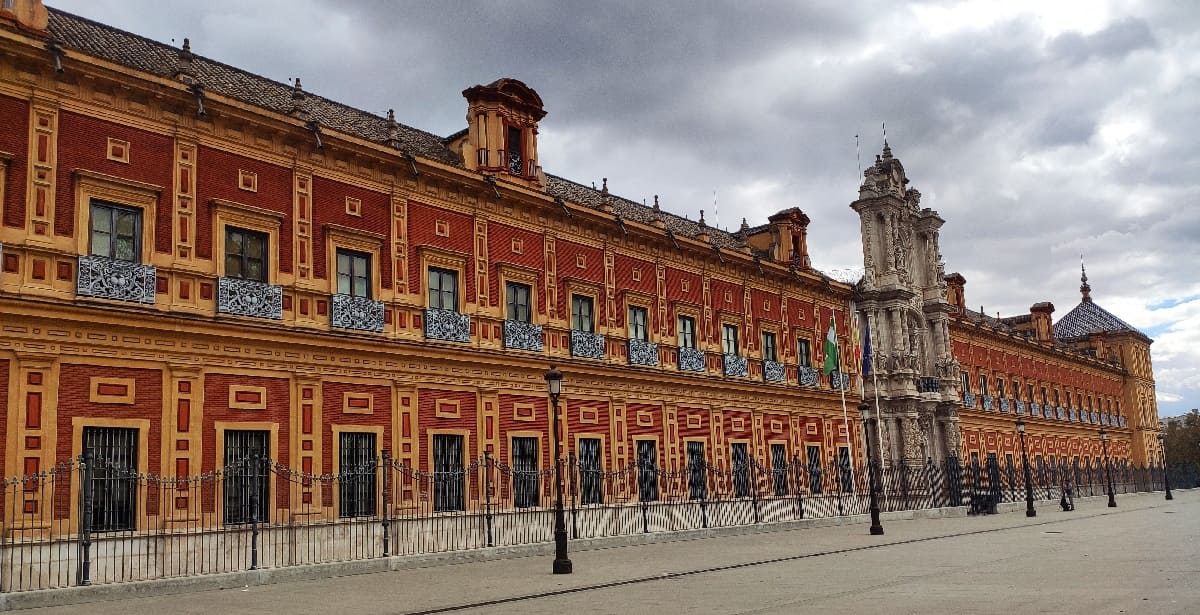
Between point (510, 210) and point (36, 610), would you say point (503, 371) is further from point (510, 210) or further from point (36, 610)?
point (36, 610)

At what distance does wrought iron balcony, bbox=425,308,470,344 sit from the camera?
20.8 metres

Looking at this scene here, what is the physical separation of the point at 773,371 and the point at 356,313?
16183 mm

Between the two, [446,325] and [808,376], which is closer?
[446,325]

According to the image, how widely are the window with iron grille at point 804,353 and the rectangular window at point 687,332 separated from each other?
20.2 ft

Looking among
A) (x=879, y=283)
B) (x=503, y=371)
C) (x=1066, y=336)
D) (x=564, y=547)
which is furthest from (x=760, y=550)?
(x=1066, y=336)

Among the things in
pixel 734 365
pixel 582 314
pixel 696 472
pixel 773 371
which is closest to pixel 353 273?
pixel 582 314

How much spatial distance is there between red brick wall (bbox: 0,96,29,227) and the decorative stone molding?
48.4 ft

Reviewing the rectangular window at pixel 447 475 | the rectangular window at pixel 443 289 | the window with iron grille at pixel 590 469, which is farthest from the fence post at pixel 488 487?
the rectangular window at pixel 443 289

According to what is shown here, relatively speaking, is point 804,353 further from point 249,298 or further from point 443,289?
point 249,298

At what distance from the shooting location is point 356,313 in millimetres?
19391

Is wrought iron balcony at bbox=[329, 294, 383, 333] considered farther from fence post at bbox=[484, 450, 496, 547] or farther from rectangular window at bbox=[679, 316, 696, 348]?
rectangular window at bbox=[679, 316, 696, 348]

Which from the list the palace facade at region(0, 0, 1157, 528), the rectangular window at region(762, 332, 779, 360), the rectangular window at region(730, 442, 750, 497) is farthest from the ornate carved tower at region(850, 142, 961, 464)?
the rectangular window at region(730, 442, 750, 497)

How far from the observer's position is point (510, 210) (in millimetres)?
23266

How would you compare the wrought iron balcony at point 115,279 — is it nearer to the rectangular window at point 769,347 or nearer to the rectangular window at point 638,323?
the rectangular window at point 638,323
